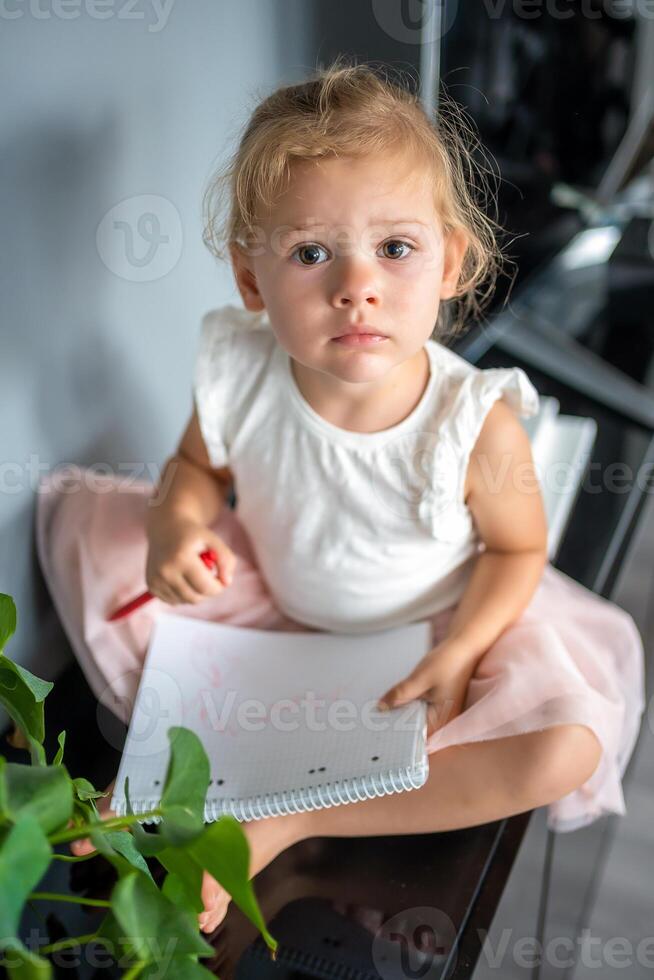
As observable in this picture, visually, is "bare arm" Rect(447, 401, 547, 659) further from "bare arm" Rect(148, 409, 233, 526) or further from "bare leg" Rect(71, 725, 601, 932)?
"bare arm" Rect(148, 409, 233, 526)

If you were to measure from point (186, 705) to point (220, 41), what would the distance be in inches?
24.8

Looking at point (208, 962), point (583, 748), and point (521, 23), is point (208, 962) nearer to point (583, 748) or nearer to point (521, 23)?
point (583, 748)

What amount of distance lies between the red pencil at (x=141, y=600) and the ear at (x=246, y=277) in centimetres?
20

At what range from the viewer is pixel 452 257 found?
79cm

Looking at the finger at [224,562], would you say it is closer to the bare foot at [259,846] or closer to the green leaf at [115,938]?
the bare foot at [259,846]

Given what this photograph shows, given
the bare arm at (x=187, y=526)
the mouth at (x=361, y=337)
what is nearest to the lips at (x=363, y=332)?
the mouth at (x=361, y=337)

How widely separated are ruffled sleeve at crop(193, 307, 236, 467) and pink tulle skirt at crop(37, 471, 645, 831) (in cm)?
11

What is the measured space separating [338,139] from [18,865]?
497 millimetres

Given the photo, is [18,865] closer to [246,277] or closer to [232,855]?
[232,855]

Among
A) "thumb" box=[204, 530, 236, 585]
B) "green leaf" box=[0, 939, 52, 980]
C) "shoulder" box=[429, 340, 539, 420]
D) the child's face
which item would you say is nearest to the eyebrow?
the child's face

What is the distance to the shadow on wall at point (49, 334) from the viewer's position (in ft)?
2.69

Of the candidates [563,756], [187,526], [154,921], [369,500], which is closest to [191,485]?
[187,526]

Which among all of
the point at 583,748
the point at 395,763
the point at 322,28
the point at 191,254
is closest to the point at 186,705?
the point at 395,763

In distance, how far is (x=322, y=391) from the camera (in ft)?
2.74
